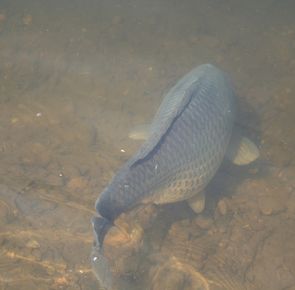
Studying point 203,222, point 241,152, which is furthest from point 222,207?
point 241,152

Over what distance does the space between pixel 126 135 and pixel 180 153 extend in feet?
5.62

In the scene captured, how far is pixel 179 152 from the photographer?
11.5 ft

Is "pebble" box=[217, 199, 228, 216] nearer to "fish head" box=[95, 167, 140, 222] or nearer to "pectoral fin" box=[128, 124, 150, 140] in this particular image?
"pectoral fin" box=[128, 124, 150, 140]

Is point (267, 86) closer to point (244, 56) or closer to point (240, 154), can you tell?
point (244, 56)

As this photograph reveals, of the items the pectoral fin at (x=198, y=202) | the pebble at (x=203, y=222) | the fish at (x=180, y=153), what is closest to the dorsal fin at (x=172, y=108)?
the fish at (x=180, y=153)

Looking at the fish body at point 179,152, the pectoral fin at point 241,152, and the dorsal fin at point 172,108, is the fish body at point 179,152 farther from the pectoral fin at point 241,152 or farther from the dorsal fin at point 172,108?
the pectoral fin at point 241,152

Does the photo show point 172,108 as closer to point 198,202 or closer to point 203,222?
point 198,202

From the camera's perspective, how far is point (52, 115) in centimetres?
533

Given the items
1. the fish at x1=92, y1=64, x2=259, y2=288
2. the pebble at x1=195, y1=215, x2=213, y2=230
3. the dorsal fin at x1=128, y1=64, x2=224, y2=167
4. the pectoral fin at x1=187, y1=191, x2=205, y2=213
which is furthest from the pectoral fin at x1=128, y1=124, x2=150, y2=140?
the pebble at x1=195, y1=215, x2=213, y2=230

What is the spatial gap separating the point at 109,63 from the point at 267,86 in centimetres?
259

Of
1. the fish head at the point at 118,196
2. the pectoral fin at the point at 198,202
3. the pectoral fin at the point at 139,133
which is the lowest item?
the pectoral fin at the point at 198,202

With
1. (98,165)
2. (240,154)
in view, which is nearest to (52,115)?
(98,165)

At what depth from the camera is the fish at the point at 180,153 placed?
9.80 feet

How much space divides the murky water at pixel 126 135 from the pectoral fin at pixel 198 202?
171 mm
